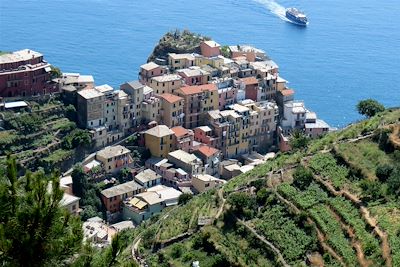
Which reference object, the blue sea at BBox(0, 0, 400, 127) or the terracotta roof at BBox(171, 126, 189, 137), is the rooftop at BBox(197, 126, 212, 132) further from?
the blue sea at BBox(0, 0, 400, 127)

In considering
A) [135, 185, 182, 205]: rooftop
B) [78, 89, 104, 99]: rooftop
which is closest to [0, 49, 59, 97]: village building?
[78, 89, 104, 99]: rooftop

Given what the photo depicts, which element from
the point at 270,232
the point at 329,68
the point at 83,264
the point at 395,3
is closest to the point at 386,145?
the point at 270,232

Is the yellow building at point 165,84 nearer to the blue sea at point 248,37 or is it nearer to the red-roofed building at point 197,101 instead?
the red-roofed building at point 197,101

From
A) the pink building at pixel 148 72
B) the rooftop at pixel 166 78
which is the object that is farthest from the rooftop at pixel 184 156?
the pink building at pixel 148 72

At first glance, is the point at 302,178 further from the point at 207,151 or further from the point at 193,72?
the point at 193,72

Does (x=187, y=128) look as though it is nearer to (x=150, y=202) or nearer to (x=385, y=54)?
(x=150, y=202)

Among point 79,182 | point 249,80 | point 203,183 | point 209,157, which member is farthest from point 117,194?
point 249,80
